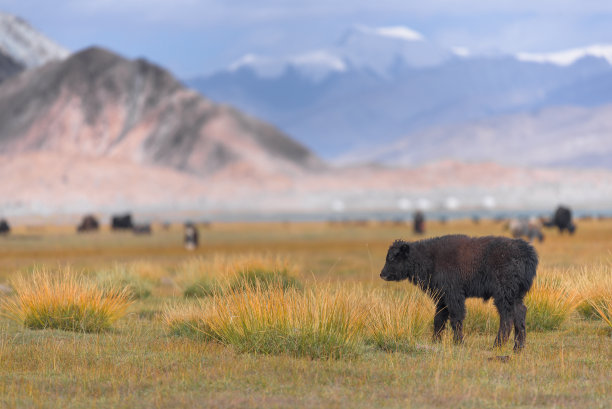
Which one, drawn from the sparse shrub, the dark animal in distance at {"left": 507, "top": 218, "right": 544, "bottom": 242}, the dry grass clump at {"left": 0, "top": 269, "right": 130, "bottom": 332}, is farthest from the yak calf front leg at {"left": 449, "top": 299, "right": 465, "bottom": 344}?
the dark animal in distance at {"left": 507, "top": 218, "right": 544, "bottom": 242}

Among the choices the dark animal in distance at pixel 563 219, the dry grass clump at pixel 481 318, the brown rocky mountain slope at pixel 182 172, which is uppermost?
the brown rocky mountain slope at pixel 182 172

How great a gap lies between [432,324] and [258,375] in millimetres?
4338

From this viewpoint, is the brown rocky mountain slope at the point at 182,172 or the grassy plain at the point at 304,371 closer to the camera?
the grassy plain at the point at 304,371

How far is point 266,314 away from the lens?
1170 cm

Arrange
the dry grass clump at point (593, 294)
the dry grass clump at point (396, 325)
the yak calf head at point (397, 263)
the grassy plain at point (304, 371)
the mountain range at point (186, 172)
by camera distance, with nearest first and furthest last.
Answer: the grassy plain at point (304, 371) → the dry grass clump at point (396, 325) → the yak calf head at point (397, 263) → the dry grass clump at point (593, 294) → the mountain range at point (186, 172)

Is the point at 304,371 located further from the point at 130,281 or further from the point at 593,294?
the point at 130,281

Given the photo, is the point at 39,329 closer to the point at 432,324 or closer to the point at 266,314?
the point at 266,314

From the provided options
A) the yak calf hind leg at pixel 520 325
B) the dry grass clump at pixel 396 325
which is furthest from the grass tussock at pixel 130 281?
the yak calf hind leg at pixel 520 325

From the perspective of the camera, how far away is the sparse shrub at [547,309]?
14.1 meters

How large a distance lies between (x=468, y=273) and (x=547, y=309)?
3.11 metres

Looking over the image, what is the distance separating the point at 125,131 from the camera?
632 ft

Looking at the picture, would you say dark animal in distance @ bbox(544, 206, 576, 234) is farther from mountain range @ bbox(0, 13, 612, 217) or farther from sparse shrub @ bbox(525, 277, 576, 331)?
mountain range @ bbox(0, 13, 612, 217)

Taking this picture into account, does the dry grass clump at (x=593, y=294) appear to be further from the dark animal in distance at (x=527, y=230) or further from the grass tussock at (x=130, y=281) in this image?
the dark animal in distance at (x=527, y=230)

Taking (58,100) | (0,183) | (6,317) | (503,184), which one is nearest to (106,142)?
(58,100)
